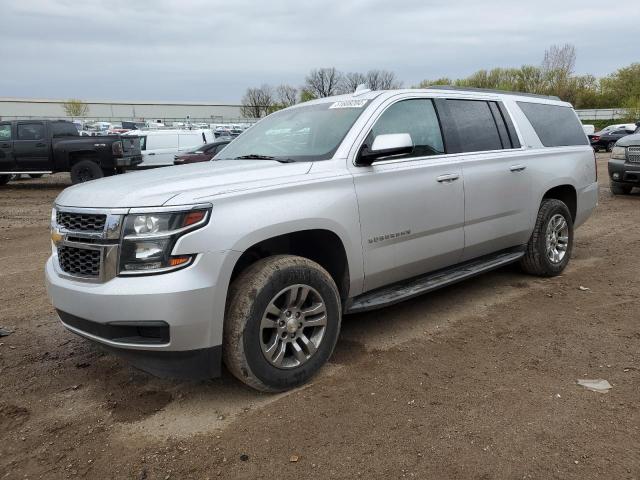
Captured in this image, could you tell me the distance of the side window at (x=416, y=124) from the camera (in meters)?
4.04

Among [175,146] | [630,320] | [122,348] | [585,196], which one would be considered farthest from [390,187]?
[175,146]

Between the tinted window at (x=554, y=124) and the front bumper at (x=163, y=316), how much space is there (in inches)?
153

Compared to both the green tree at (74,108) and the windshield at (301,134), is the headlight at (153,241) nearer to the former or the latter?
the windshield at (301,134)

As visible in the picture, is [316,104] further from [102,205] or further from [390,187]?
[102,205]

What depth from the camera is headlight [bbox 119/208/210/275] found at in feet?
Result: 9.34

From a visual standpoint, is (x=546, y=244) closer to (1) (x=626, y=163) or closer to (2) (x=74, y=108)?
(1) (x=626, y=163)

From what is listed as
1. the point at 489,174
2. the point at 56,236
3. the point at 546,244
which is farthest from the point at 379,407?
the point at 546,244

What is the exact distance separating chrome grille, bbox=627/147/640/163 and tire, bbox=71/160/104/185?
12.9 meters

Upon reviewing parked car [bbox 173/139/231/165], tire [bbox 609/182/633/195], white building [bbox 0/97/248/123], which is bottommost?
tire [bbox 609/182/633/195]

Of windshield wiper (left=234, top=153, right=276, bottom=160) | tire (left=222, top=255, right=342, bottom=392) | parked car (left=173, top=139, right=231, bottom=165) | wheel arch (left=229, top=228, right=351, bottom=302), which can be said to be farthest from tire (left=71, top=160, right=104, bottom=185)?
tire (left=222, top=255, right=342, bottom=392)

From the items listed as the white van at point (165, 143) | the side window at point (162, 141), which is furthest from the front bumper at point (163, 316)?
the side window at point (162, 141)

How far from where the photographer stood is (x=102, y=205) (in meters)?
2.98

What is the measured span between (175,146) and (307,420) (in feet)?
57.9

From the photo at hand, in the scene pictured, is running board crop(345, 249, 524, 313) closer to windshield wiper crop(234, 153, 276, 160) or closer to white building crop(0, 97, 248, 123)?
windshield wiper crop(234, 153, 276, 160)
